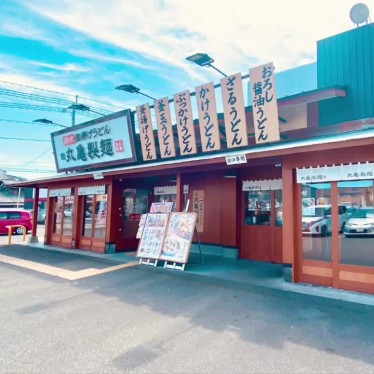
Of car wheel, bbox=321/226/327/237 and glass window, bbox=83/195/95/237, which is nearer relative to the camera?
car wheel, bbox=321/226/327/237

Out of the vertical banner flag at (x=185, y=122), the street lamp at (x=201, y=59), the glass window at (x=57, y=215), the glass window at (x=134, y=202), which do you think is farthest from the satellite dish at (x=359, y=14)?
the glass window at (x=57, y=215)

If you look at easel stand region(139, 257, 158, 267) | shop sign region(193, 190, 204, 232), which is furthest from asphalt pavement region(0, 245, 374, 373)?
shop sign region(193, 190, 204, 232)

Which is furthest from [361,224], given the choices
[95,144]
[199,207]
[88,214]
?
[95,144]

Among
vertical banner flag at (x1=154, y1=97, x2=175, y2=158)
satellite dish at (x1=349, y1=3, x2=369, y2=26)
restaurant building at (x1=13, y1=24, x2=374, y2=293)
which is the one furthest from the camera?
satellite dish at (x1=349, y1=3, x2=369, y2=26)

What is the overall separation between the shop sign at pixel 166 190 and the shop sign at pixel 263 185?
3.05 meters

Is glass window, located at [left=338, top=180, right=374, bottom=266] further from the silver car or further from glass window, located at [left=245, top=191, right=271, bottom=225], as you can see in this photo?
glass window, located at [left=245, top=191, right=271, bottom=225]

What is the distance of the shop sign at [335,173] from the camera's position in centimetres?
546

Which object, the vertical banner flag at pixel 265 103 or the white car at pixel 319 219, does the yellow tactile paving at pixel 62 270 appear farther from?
the vertical banner flag at pixel 265 103

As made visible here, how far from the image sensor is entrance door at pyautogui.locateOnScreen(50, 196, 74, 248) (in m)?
12.3

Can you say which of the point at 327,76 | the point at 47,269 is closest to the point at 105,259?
the point at 47,269

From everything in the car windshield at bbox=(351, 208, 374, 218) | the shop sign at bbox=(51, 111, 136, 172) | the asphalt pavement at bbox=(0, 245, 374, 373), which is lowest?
the asphalt pavement at bbox=(0, 245, 374, 373)

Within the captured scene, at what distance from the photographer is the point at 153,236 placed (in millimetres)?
8516

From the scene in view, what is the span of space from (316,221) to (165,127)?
564 cm

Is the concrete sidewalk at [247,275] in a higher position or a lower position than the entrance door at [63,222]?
lower
